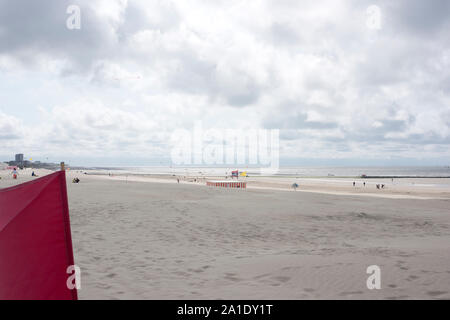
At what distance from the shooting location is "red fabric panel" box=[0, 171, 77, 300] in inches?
153

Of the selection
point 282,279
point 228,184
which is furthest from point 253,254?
point 228,184

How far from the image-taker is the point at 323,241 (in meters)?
10.8

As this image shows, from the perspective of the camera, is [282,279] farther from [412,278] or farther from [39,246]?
[39,246]

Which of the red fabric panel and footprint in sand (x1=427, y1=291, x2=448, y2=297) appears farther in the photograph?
footprint in sand (x1=427, y1=291, x2=448, y2=297)

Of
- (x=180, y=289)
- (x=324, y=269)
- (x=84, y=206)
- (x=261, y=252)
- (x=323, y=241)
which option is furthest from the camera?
(x=84, y=206)

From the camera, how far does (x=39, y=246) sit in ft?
12.9

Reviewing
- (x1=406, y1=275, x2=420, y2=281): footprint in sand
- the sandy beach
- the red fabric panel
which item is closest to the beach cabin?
the sandy beach

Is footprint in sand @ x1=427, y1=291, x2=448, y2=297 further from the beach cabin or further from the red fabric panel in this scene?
the beach cabin

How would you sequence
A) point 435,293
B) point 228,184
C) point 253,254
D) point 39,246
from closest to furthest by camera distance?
point 39,246 < point 435,293 < point 253,254 < point 228,184

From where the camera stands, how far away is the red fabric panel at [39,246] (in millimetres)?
3879

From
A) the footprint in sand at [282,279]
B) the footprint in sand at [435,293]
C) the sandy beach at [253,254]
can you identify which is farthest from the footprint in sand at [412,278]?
the footprint in sand at [282,279]
